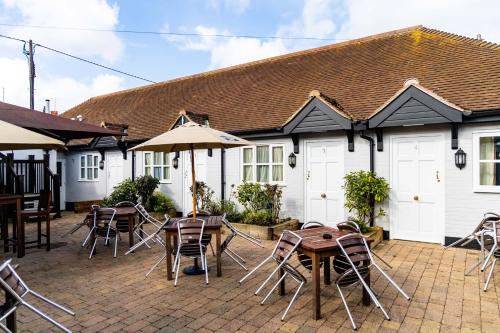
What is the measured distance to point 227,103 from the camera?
1226 cm

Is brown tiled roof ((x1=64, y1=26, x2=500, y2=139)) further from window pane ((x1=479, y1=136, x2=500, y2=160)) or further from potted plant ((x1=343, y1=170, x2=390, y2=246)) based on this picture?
potted plant ((x1=343, y1=170, x2=390, y2=246))

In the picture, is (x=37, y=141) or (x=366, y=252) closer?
(x=366, y=252)

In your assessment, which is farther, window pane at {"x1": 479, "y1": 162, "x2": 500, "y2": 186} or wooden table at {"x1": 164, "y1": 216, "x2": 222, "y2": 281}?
window pane at {"x1": 479, "y1": 162, "x2": 500, "y2": 186}

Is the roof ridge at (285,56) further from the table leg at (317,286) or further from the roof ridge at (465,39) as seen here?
the table leg at (317,286)

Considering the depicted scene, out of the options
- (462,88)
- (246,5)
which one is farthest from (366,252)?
(246,5)

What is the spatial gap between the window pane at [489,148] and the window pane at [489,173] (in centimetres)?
15

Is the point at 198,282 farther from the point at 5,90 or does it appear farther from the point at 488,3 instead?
the point at 5,90

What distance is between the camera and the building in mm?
7293

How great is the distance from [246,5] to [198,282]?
1077 cm

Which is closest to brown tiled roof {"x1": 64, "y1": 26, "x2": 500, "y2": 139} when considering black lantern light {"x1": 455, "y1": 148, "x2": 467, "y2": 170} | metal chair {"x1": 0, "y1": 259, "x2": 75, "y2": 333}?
black lantern light {"x1": 455, "y1": 148, "x2": 467, "y2": 170}

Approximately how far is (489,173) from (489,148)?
0.52 meters

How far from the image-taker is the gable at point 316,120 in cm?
A: 841

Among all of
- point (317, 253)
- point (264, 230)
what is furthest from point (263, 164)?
point (317, 253)

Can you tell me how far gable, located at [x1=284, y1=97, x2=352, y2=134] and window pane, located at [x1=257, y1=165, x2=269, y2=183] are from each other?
1.48 meters
